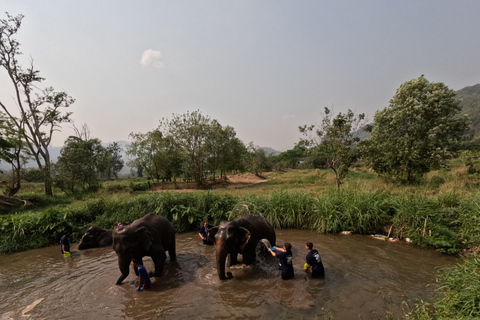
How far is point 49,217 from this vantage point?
1316 centimetres

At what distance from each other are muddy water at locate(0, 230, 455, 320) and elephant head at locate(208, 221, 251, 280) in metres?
0.68

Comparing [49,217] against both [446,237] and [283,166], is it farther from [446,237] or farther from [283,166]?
[283,166]

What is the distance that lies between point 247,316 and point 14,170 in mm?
30633

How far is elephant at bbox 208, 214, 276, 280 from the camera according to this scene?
23.2 ft

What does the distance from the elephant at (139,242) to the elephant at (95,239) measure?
5.60m

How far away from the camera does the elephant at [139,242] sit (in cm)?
680

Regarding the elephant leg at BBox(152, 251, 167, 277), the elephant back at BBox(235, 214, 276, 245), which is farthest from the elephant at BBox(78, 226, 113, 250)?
the elephant back at BBox(235, 214, 276, 245)

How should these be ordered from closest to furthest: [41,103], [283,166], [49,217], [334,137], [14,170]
→ [49,217] → [334,137] → [14,170] → [41,103] → [283,166]

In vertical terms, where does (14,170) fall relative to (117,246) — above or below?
above

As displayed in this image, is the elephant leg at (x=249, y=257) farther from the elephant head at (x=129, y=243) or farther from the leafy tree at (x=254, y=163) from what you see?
the leafy tree at (x=254, y=163)

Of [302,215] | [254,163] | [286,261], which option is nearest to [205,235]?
[286,261]

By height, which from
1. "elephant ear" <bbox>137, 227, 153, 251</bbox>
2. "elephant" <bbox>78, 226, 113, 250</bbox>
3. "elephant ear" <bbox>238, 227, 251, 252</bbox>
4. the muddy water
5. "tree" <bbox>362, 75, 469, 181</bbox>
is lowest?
the muddy water

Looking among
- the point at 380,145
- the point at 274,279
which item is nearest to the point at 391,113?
the point at 380,145

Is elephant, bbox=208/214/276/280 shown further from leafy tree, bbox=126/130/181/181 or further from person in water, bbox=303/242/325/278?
leafy tree, bbox=126/130/181/181
